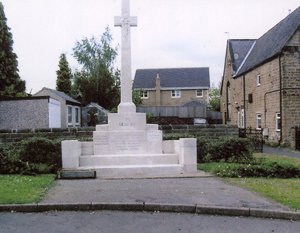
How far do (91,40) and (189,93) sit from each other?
17200mm

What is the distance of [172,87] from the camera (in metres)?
64.2

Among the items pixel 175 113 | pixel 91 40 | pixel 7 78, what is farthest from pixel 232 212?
pixel 91 40

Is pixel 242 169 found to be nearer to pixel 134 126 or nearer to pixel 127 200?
pixel 134 126

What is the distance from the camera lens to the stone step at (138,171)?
1290 centimetres

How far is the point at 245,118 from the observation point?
127 ft

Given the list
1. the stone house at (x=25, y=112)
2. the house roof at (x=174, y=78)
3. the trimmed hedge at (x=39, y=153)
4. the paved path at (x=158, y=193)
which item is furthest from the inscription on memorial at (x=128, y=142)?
the house roof at (x=174, y=78)

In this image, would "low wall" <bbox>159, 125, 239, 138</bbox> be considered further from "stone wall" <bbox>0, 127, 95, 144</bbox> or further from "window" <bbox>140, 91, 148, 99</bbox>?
"window" <bbox>140, 91, 148, 99</bbox>

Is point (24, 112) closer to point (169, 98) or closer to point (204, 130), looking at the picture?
point (204, 130)

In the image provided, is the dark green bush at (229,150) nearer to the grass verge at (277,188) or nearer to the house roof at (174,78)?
the grass verge at (277,188)

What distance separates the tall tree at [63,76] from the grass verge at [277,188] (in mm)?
55536

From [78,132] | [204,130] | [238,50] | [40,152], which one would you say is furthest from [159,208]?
[238,50]

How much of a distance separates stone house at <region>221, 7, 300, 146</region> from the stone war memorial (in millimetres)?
16009

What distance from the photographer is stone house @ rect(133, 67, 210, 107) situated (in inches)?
2517

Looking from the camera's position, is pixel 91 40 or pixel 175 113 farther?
pixel 91 40
